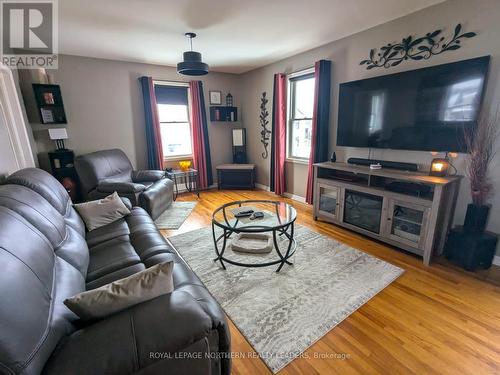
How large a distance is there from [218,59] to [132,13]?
1.93 meters

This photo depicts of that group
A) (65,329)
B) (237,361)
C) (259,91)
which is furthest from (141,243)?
(259,91)

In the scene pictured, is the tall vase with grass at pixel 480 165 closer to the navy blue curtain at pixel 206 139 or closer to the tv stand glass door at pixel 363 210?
the tv stand glass door at pixel 363 210

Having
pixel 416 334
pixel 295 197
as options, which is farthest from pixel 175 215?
pixel 416 334

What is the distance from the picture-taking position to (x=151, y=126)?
175 inches

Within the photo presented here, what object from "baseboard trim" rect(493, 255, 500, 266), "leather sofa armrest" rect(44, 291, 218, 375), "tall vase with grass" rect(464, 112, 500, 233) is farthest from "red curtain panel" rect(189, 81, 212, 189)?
"baseboard trim" rect(493, 255, 500, 266)

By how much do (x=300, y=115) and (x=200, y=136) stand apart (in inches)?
81.4

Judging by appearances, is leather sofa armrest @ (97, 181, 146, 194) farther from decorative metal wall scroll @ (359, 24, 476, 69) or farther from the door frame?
decorative metal wall scroll @ (359, 24, 476, 69)

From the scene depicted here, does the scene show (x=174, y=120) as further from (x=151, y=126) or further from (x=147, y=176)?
(x=147, y=176)

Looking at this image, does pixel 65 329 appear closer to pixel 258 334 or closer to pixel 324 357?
pixel 258 334

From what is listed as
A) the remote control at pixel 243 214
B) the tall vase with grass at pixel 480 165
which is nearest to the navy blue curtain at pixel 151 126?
the remote control at pixel 243 214

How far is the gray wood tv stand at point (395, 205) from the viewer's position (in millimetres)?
2316

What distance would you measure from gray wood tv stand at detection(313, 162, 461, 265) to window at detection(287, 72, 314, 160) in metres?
1.16

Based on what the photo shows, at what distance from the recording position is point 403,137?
2.69 meters

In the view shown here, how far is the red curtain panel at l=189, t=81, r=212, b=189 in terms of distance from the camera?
191 inches
